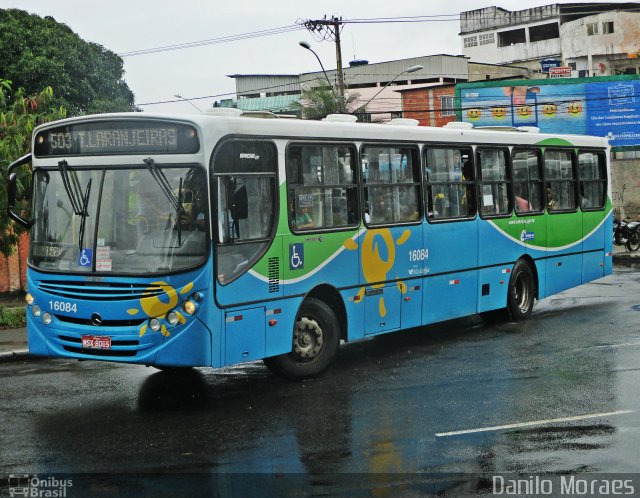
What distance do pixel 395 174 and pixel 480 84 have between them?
41.4 m

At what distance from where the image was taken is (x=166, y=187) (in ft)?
31.2

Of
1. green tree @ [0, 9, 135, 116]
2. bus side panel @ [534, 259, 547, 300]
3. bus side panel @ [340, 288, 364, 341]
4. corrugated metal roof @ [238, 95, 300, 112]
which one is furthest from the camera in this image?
corrugated metal roof @ [238, 95, 300, 112]

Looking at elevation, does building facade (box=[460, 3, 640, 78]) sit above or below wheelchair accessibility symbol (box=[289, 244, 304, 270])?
above

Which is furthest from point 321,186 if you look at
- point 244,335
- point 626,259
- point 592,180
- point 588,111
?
point 588,111

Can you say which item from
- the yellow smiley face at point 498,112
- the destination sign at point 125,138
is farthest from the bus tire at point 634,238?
the destination sign at point 125,138

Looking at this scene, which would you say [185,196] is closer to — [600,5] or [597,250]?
[597,250]

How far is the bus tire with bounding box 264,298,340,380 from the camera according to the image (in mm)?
10680

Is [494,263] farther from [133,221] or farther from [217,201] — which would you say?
[133,221]

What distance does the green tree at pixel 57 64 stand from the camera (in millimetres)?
35938

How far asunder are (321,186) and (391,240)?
4.91ft

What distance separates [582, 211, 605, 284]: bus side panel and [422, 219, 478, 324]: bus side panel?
3.83m

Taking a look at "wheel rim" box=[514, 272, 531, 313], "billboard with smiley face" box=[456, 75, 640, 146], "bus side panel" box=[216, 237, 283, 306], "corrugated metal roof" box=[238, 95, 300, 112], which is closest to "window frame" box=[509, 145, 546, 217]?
"wheel rim" box=[514, 272, 531, 313]

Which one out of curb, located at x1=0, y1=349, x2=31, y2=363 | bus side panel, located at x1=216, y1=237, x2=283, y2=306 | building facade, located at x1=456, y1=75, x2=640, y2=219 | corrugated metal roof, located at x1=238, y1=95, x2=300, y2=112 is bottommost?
curb, located at x1=0, y1=349, x2=31, y2=363

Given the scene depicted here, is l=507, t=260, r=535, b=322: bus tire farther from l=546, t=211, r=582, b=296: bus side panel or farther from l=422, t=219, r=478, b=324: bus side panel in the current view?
l=422, t=219, r=478, b=324: bus side panel
